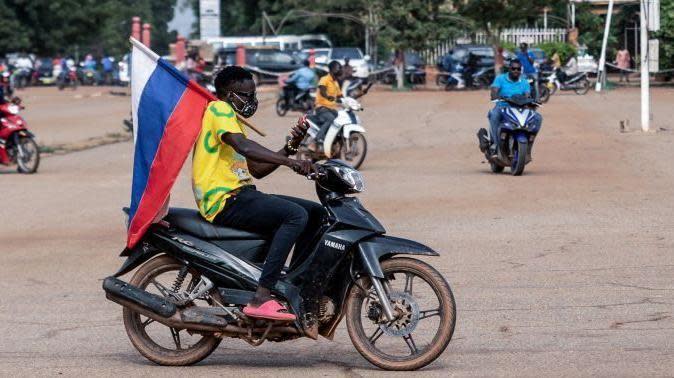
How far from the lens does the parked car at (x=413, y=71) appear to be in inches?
2073

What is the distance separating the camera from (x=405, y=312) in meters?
6.81

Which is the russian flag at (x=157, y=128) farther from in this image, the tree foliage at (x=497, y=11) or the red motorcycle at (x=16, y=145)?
the tree foliage at (x=497, y=11)

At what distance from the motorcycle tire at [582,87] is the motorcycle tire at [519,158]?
2458 cm

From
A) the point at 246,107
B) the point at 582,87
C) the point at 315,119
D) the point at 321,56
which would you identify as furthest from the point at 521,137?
the point at 321,56

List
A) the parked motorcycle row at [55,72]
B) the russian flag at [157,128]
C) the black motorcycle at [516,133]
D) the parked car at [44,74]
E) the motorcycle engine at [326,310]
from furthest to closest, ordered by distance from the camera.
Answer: the parked car at [44,74] < the parked motorcycle row at [55,72] < the black motorcycle at [516,133] < the russian flag at [157,128] < the motorcycle engine at [326,310]

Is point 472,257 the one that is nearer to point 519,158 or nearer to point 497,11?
point 519,158

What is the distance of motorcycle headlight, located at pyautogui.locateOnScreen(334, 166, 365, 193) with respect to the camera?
668 cm

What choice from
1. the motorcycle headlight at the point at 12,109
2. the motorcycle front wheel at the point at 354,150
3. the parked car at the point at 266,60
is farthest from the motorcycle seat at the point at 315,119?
the parked car at the point at 266,60

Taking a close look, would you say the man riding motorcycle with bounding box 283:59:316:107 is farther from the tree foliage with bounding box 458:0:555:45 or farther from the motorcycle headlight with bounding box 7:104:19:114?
the motorcycle headlight with bounding box 7:104:19:114

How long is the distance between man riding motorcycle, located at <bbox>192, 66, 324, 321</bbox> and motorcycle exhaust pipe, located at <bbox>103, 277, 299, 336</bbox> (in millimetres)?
182

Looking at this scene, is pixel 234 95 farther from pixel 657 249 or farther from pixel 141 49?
pixel 657 249

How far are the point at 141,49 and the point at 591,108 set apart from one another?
28.2 m

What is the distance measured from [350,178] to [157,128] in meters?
1.10

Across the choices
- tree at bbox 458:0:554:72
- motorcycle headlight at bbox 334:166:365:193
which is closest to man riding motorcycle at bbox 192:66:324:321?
motorcycle headlight at bbox 334:166:365:193
